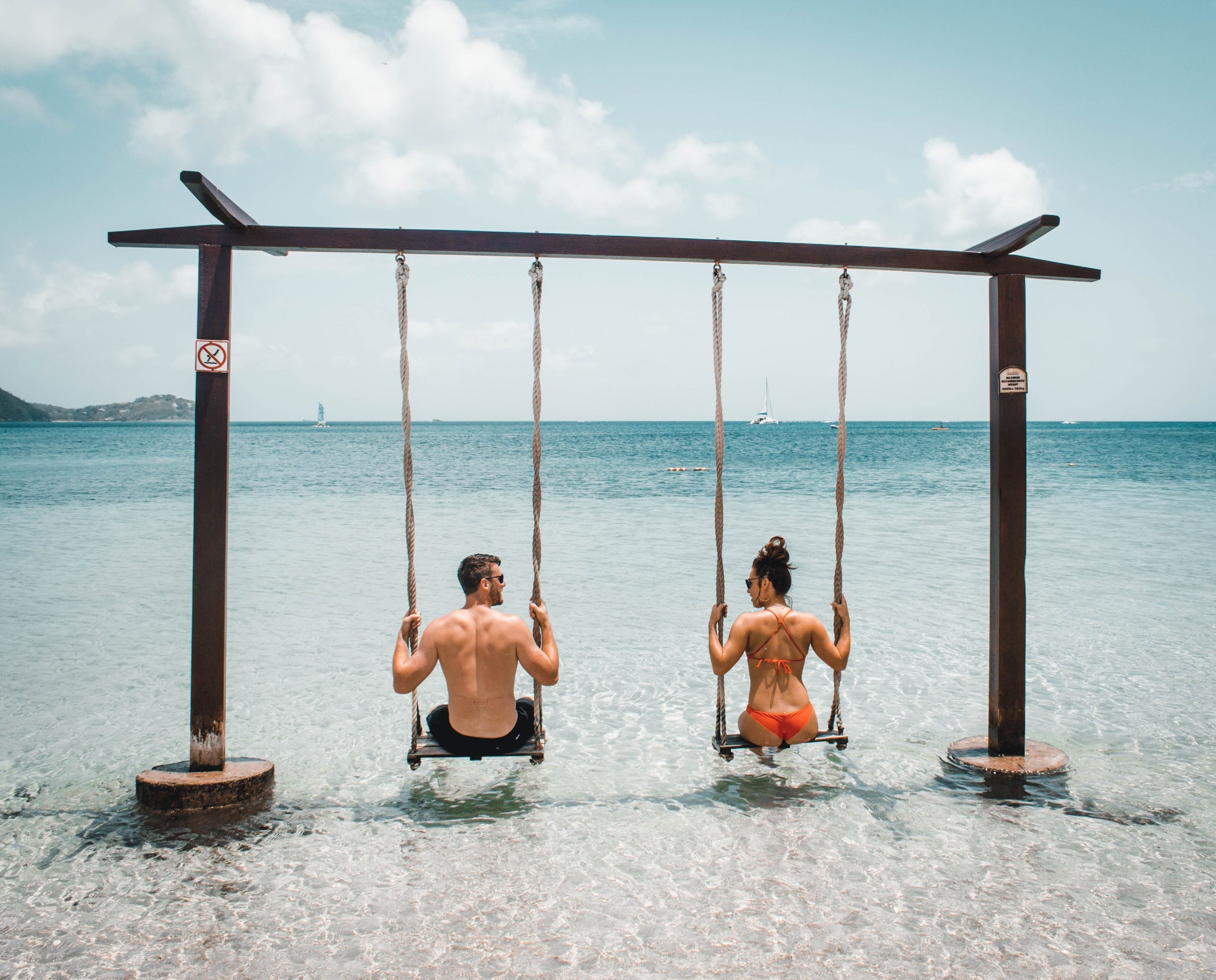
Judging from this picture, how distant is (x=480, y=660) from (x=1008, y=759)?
314 cm

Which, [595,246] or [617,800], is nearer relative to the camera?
[595,246]

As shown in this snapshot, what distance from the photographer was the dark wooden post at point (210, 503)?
4.15 metres

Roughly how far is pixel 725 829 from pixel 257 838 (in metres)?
2.40

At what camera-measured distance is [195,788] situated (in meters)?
4.23

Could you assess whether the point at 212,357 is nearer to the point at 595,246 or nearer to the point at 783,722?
the point at 595,246

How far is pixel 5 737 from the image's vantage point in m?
5.85

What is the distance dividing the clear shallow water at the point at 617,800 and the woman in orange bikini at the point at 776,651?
55 centimetres

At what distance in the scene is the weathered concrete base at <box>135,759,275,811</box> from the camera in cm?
424

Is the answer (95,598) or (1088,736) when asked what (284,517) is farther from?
(1088,736)

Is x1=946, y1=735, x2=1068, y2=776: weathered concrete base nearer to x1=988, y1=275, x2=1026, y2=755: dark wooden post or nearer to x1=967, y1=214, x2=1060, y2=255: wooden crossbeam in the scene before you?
x1=988, y1=275, x2=1026, y2=755: dark wooden post

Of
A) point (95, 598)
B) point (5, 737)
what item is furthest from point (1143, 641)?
point (95, 598)

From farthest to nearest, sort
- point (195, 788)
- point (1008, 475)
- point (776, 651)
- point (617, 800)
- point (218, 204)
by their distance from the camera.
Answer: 1. point (617, 800)
2. point (1008, 475)
3. point (776, 651)
4. point (195, 788)
5. point (218, 204)

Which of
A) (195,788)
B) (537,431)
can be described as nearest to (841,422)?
(537,431)

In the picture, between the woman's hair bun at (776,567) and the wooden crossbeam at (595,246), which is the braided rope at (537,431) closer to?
the wooden crossbeam at (595,246)
